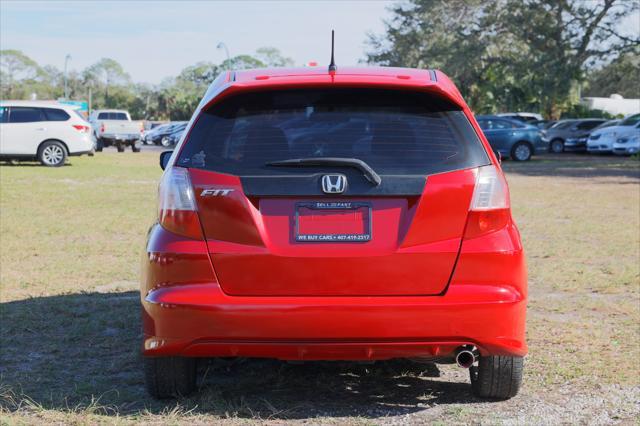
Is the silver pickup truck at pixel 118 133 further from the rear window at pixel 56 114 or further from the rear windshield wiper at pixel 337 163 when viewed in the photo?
the rear windshield wiper at pixel 337 163

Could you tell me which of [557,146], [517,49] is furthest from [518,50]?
[557,146]

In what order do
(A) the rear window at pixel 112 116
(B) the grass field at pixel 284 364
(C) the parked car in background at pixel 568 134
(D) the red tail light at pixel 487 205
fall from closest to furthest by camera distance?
(D) the red tail light at pixel 487 205, (B) the grass field at pixel 284 364, (C) the parked car in background at pixel 568 134, (A) the rear window at pixel 112 116

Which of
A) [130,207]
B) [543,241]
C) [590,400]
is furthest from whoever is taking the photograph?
[130,207]

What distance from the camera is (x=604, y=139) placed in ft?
117

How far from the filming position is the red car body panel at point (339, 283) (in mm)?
4074

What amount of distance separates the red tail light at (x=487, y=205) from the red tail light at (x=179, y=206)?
1.23m

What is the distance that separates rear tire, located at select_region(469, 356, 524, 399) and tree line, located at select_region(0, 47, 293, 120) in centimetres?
10805

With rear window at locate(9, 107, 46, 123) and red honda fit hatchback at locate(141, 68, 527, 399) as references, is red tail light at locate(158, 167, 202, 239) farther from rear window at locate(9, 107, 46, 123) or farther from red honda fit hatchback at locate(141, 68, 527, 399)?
rear window at locate(9, 107, 46, 123)

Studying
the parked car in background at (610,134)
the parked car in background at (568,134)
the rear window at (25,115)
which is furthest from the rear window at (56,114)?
the parked car in background at (568,134)

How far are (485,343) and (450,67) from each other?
4914 centimetres

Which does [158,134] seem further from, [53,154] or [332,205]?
[332,205]

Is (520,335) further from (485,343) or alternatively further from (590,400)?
(590,400)

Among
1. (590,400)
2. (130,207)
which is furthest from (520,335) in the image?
(130,207)

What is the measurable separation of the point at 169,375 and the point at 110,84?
140 m
